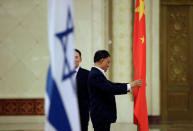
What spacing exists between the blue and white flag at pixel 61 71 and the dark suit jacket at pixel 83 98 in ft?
6.99

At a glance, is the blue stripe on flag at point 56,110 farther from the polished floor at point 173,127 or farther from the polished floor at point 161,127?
the polished floor at point 173,127

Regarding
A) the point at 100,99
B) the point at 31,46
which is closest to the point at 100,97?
the point at 100,99

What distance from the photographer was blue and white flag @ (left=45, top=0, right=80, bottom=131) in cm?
285

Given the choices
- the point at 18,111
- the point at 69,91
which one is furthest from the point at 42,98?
the point at 69,91

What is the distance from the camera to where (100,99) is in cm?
473

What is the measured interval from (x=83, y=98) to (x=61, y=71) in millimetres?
2318

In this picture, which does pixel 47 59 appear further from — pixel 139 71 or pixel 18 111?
pixel 139 71

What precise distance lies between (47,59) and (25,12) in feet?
3.66

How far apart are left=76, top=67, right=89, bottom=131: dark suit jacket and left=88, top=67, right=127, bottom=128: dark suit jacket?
0.35 metres

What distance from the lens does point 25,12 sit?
918 cm

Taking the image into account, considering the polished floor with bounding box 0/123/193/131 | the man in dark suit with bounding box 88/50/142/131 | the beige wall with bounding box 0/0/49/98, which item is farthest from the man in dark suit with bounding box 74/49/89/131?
the beige wall with bounding box 0/0/49/98

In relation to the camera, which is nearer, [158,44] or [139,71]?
[139,71]

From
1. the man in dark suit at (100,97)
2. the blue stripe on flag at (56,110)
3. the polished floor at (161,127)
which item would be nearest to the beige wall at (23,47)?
the polished floor at (161,127)

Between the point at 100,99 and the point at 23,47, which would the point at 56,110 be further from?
the point at 23,47
